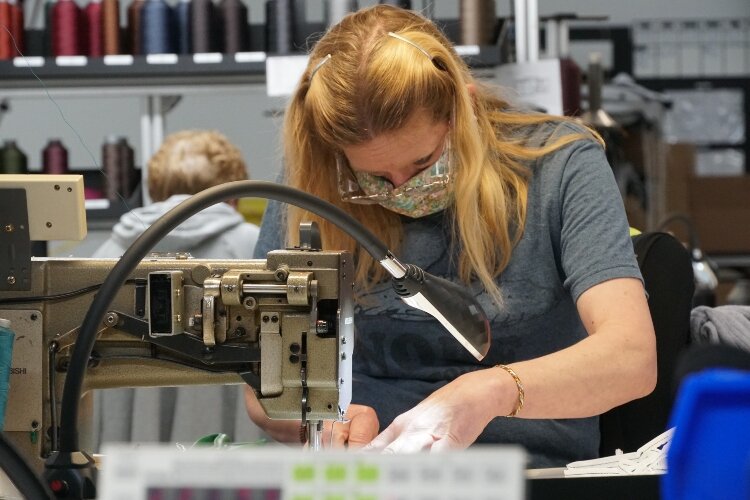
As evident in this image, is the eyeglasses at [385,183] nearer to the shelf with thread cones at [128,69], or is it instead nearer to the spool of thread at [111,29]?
the shelf with thread cones at [128,69]

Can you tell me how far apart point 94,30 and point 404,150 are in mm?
2723

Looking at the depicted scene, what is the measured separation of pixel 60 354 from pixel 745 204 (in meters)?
5.33

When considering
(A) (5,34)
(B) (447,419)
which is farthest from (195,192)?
(B) (447,419)

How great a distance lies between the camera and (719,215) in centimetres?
600

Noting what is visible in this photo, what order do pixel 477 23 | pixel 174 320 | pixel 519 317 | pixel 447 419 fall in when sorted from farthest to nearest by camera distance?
1. pixel 477 23
2. pixel 519 317
3. pixel 174 320
4. pixel 447 419

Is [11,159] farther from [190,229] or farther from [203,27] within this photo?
[190,229]

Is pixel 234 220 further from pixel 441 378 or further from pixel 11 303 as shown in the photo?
pixel 11 303

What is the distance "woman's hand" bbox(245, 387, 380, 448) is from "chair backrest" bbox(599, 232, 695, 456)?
42 centimetres

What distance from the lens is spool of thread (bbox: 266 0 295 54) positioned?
156 inches

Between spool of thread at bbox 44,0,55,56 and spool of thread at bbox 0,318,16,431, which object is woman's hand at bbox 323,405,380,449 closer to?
spool of thread at bbox 0,318,16,431

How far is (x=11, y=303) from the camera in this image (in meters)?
1.33

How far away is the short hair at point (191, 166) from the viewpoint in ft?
11.0

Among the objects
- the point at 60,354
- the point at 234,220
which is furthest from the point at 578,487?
the point at 234,220

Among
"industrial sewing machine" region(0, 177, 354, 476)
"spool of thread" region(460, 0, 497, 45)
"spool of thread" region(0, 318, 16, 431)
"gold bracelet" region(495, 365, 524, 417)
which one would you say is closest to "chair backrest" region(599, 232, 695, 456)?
"gold bracelet" region(495, 365, 524, 417)
